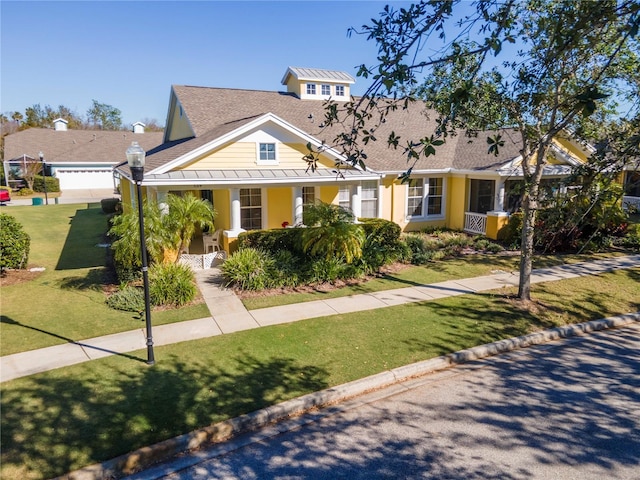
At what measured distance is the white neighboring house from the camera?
139 ft

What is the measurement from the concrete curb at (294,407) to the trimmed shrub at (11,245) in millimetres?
9815

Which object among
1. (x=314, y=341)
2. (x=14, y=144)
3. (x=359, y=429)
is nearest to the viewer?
(x=359, y=429)

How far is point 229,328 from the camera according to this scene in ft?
30.3

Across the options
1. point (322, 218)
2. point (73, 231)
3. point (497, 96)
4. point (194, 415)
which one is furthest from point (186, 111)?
point (194, 415)

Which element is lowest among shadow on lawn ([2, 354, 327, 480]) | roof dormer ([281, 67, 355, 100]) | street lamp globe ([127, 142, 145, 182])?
shadow on lawn ([2, 354, 327, 480])

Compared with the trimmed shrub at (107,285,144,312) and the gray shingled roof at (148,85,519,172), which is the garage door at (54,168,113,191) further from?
the trimmed shrub at (107,285,144,312)

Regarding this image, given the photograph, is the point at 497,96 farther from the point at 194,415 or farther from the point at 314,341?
the point at 194,415

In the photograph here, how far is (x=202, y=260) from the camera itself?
14.1 metres

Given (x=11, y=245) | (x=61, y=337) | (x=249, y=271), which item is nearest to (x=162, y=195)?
(x=249, y=271)

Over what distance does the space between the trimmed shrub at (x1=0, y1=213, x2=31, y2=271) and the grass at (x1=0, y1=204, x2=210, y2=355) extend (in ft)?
2.65

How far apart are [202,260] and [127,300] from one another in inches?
152

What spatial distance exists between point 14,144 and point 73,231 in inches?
1250

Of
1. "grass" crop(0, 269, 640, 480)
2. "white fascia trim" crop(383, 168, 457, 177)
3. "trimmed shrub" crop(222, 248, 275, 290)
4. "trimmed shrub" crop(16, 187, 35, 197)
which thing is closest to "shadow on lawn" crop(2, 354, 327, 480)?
"grass" crop(0, 269, 640, 480)

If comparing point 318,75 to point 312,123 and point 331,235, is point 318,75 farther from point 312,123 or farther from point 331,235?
point 331,235
